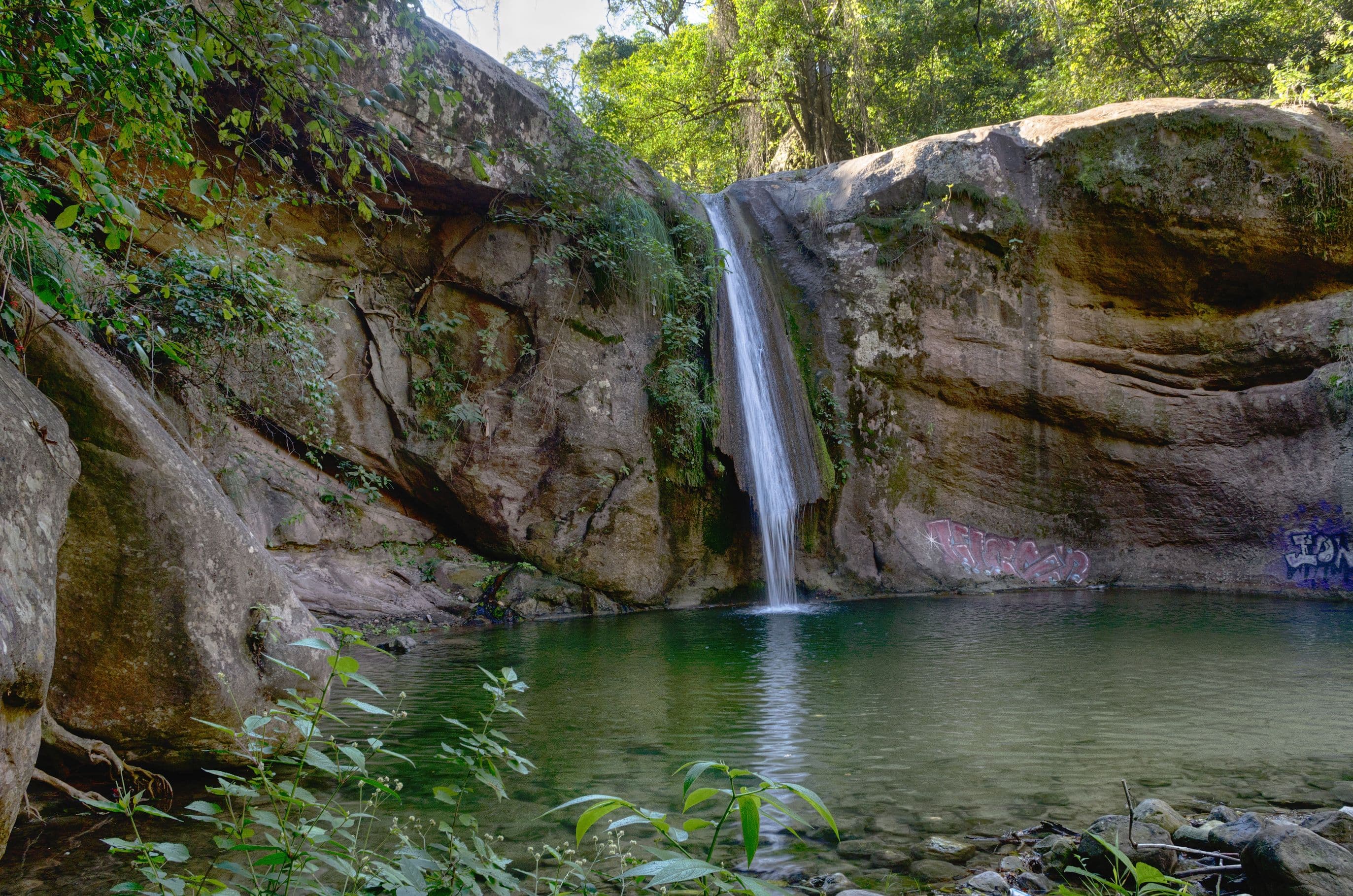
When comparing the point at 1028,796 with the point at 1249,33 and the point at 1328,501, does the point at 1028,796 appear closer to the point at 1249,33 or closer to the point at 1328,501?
the point at 1328,501

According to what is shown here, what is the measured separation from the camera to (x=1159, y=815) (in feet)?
8.66

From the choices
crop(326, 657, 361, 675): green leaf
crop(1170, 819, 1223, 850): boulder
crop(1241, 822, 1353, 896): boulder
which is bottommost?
crop(1170, 819, 1223, 850): boulder

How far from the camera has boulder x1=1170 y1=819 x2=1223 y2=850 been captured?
8.19 feet

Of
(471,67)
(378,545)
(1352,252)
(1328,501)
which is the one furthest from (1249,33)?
(378,545)

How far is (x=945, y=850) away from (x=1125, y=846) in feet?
1.75

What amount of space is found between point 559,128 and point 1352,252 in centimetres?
1186

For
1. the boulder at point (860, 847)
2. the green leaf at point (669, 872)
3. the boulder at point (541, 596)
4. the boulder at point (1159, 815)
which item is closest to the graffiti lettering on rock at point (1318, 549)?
the boulder at point (541, 596)

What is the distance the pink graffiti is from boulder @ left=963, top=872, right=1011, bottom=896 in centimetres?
1035

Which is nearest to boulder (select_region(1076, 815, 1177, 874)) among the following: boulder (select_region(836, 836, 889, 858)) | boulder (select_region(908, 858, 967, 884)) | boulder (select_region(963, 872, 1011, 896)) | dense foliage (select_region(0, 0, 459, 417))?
boulder (select_region(963, 872, 1011, 896))

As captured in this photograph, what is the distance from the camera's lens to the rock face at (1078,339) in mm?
11969

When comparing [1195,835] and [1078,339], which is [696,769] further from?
[1078,339]

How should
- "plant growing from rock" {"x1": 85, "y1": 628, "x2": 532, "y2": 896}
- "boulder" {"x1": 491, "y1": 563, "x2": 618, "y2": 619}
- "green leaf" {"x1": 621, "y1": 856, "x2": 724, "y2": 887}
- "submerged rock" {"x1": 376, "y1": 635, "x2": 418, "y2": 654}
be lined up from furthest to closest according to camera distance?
"boulder" {"x1": 491, "y1": 563, "x2": 618, "y2": 619}, "submerged rock" {"x1": 376, "y1": 635, "x2": 418, "y2": 654}, "plant growing from rock" {"x1": 85, "y1": 628, "x2": 532, "y2": 896}, "green leaf" {"x1": 621, "y1": 856, "x2": 724, "y2": 887}

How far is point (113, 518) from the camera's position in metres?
3.00

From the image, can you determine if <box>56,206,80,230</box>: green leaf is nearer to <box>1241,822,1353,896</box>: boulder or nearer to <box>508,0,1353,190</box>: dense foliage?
<box>1241,822,1353,896</box>: boulder
